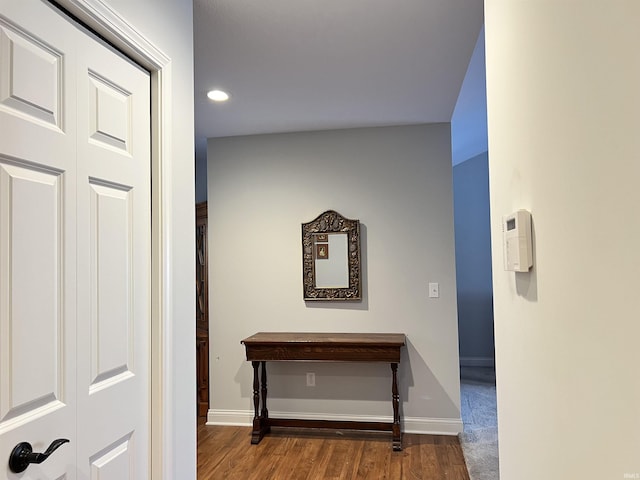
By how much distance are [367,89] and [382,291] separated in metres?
1.64

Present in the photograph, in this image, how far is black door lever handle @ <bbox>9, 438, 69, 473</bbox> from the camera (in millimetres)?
1065

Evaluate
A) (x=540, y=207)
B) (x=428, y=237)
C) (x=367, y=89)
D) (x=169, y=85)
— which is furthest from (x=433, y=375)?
(x=540, y=207)

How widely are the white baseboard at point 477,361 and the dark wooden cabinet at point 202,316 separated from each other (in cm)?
360

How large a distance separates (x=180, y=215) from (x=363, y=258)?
2351 millimetres

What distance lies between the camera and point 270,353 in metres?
3.69

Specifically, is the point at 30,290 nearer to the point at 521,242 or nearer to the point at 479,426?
the point at 521,242

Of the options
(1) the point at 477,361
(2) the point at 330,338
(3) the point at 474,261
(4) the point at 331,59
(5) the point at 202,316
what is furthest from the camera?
(3) the point at 474,261

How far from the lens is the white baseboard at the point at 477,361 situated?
6261mm

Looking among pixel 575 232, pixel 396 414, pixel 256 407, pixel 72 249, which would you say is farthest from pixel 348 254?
pixel 575 232

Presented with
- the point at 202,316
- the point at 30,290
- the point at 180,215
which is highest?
the point at 180,215

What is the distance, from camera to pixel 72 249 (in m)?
1.27

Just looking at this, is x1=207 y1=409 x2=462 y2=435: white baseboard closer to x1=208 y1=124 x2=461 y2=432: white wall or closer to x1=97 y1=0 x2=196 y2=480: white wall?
x1=208 y1=124 x2=461 y2=432: white wall

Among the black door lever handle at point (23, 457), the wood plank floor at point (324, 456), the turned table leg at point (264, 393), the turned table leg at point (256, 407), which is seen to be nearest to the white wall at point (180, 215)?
the black door lever handle at point (23, 457)

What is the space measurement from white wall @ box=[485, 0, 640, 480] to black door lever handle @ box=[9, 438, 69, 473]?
1061 millimetres
